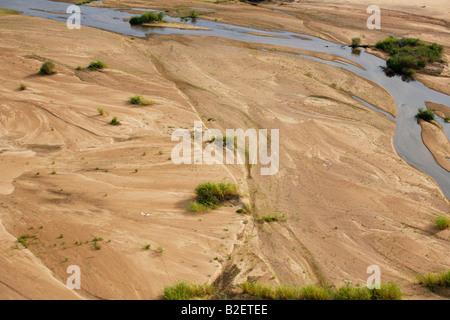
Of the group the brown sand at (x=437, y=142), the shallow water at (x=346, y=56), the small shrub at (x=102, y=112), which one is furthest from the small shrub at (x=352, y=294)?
the small shrub at (x=102, y=112)

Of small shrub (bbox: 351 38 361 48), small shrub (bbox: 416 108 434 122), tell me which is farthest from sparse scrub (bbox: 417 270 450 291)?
small shrub (bbox: 351 38 361 48)

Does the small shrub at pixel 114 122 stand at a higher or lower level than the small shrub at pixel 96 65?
lower

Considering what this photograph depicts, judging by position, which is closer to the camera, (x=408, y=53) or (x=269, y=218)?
(x=269, y=218)

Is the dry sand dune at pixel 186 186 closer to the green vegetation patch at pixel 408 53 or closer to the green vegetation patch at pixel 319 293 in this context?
the green vegetation patch at pixel 319 293

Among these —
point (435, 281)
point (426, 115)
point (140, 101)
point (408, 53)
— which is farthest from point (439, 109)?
point (140, 101)

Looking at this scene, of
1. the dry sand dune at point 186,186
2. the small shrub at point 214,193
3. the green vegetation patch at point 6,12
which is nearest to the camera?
the dry sand dune at point 186,186

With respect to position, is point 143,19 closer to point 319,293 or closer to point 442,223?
point 442,223

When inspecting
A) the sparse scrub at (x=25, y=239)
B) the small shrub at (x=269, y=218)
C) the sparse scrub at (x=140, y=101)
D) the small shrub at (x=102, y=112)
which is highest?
the sparse scrub at (x=140, y=101)
